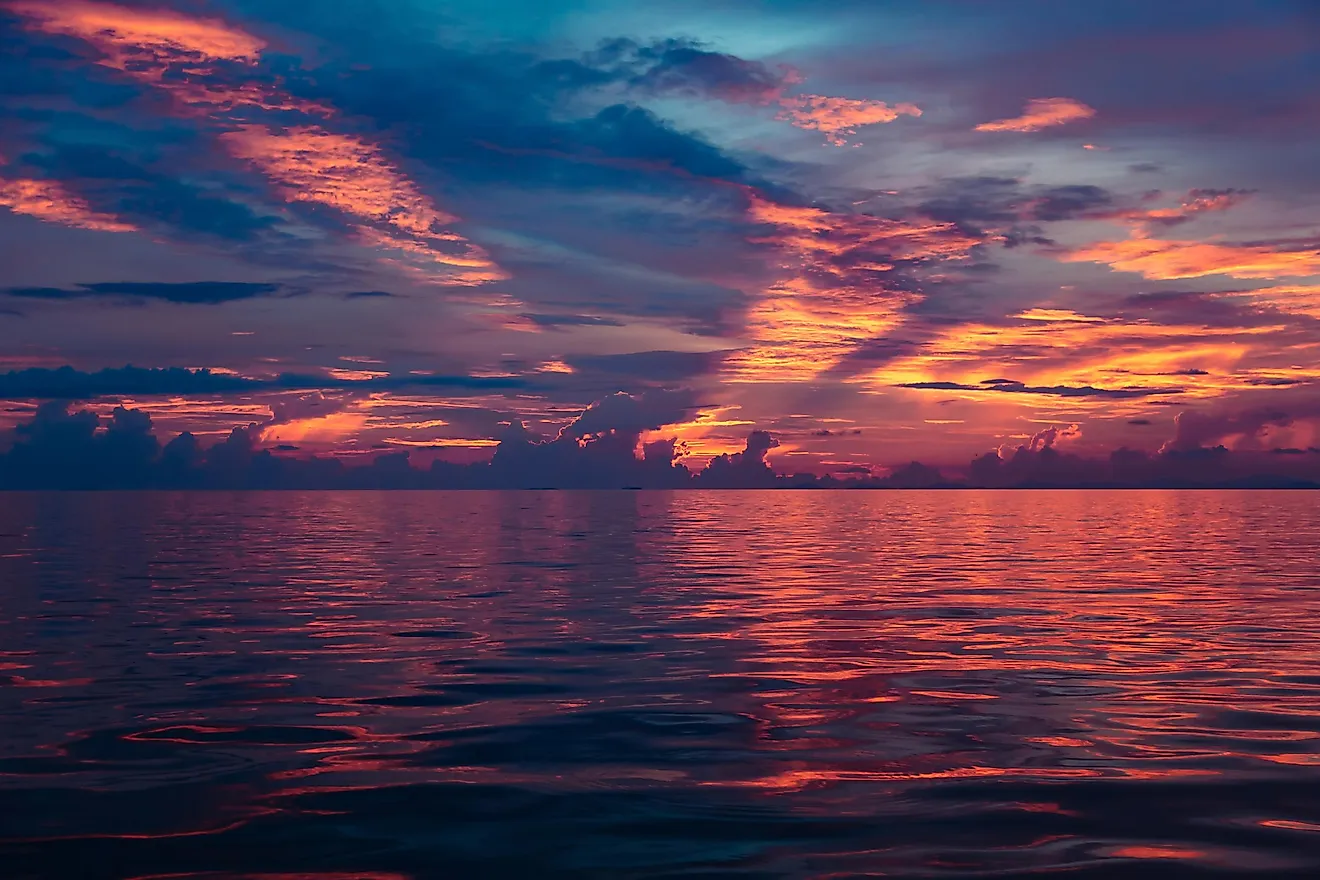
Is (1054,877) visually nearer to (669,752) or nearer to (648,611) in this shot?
(669,752)

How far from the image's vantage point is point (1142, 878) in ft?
28.6

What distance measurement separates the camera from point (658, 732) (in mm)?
14070

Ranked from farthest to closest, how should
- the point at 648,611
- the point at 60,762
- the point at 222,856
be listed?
the point at 648,611 → the point at 60,762 → the point at 222,856

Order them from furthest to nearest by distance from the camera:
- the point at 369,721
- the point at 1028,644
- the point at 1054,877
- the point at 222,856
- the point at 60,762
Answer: the point at 1028,644, the point at 369,721, the point at 60,762, the point at 222,856, the point at 1054,877

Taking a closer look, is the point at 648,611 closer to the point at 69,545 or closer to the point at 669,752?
the point at 669,752

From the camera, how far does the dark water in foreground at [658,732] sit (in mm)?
9492

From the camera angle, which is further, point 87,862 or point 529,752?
point 529,752

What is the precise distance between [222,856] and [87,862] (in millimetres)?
1078

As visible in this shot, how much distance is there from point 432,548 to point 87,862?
46.8 meters

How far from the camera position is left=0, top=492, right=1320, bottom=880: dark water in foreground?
9492 mm

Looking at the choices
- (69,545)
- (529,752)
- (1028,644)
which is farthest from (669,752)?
(69,545)

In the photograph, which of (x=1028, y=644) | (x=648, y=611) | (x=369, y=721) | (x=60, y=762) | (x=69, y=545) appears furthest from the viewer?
(x=69, y=545)

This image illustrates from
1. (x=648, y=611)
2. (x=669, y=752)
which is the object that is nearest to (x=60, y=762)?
(x=669, y=752)

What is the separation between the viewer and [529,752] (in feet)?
42.7
